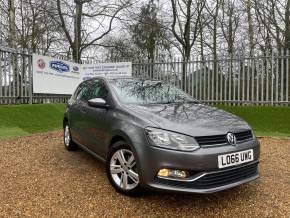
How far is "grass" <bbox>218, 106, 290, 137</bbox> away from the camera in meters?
9.67

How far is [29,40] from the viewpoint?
2370 centimetres

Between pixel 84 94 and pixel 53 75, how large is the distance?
7.06m

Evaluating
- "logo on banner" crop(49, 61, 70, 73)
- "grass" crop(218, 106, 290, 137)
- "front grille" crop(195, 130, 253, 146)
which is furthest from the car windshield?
"logo on banner" crop(49, 61, 70, 73)

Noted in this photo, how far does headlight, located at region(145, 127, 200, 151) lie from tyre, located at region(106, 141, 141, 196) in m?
0.43

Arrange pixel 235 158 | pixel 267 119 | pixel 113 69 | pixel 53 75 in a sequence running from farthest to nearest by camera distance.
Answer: pixel 113 69
pixel 53 75
pixel 267 119
pixel 235 158

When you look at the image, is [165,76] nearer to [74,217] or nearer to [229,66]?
[229,66]

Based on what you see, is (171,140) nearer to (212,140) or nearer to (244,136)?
(212,140)

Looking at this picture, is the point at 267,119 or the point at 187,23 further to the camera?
the point at 187,23

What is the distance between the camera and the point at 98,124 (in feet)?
16.3

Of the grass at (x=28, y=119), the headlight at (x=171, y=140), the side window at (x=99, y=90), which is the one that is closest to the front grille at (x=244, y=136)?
the headlight at (x=171, y=140)

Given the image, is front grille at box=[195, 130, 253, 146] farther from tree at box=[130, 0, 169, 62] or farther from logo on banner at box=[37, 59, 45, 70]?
tree at box=[130, 0, 169, 62]

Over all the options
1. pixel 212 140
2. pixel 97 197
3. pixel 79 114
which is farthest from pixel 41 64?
pixel 212 140

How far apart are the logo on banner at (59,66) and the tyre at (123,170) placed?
9.06m

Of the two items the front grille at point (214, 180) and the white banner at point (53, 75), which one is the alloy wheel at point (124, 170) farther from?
the white banner at point (53, 75)
